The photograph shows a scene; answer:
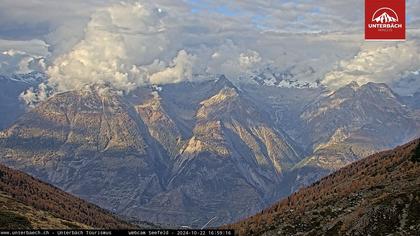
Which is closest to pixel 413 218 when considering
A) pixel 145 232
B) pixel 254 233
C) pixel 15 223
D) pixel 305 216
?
pixel 305 216

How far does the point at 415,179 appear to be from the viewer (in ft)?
346

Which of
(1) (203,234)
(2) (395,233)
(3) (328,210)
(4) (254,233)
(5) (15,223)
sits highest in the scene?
(1) (203,234)

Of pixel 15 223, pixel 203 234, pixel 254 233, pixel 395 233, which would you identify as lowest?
pixel 15 223

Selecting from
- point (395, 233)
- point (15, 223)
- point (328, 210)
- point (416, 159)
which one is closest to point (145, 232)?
point (395, 233)

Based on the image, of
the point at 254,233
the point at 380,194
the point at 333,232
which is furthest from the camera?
the point at 254,233

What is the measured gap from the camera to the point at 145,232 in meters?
51.2

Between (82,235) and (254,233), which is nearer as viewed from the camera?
(82,235)

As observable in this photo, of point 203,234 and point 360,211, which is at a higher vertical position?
point 203,234

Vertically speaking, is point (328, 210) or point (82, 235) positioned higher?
point (82, 235)

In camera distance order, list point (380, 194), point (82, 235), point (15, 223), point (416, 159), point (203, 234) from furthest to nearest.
Result: point (15, 223) < point (416, 159) < point (380, 194) < point (203, 234) < point (82, 235)

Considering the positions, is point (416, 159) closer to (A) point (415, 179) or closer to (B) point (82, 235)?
(A) point (415, 179)

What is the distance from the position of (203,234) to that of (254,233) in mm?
66635

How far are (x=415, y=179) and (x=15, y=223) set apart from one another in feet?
388

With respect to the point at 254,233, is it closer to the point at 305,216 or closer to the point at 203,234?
the point at 305,216
